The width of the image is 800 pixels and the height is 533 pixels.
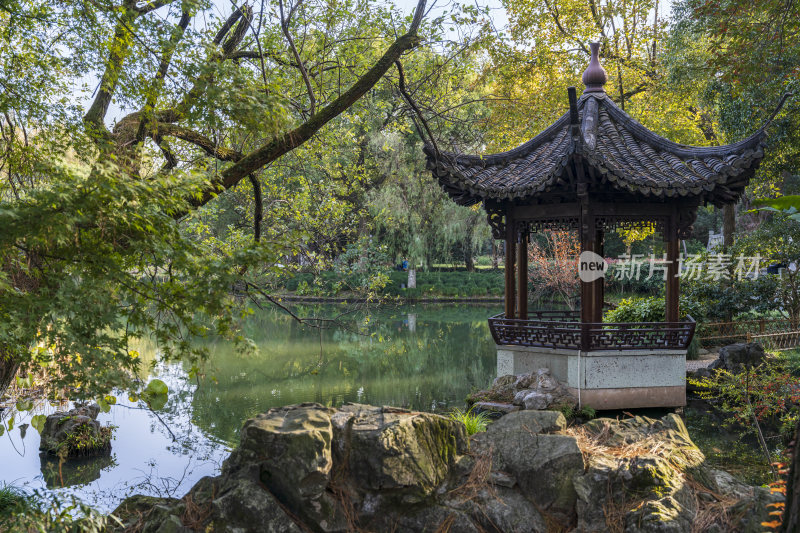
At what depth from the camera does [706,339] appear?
1134 centimetres

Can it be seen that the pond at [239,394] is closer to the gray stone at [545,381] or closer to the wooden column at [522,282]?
the gray stone at [545,381]

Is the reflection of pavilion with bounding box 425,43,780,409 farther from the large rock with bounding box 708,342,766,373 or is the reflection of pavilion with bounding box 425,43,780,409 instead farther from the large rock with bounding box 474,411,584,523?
the large rock with bounding box 474,411,584,523

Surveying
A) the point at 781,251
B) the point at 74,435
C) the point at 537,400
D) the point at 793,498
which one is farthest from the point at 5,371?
the point at 781,251

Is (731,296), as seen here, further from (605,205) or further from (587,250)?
(587,250)

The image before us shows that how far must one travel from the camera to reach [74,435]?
6.63 m

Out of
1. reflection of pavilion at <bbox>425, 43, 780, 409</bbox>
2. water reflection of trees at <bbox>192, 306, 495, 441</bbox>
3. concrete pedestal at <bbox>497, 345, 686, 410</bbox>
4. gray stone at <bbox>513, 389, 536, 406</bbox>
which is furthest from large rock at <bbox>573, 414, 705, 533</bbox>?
reflection of pavilion at <bbox>425, 43, 780, 409</bbox>

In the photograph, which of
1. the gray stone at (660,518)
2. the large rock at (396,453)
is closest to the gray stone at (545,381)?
the large rock at (396,453)

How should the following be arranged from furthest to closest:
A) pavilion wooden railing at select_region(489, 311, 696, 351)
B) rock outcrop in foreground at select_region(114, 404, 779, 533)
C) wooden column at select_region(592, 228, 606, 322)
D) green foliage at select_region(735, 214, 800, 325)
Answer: green foliage at select_region(735, 214, 800, 325), wooden column at select_region(592, 228, 606, 322), pavilion wooden railing at select_region(489, 311, 696, 351), rock outcrop in foreground at select_region(114, 404, 779, 533)

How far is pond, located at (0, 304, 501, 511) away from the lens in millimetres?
5988

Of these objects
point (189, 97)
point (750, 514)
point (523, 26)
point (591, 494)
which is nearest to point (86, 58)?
point (189, 97)

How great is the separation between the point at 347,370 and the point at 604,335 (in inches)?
210

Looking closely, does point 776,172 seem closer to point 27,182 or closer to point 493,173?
point 493,173

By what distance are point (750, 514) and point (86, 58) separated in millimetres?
4881

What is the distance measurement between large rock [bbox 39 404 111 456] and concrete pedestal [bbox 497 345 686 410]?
5.23m
